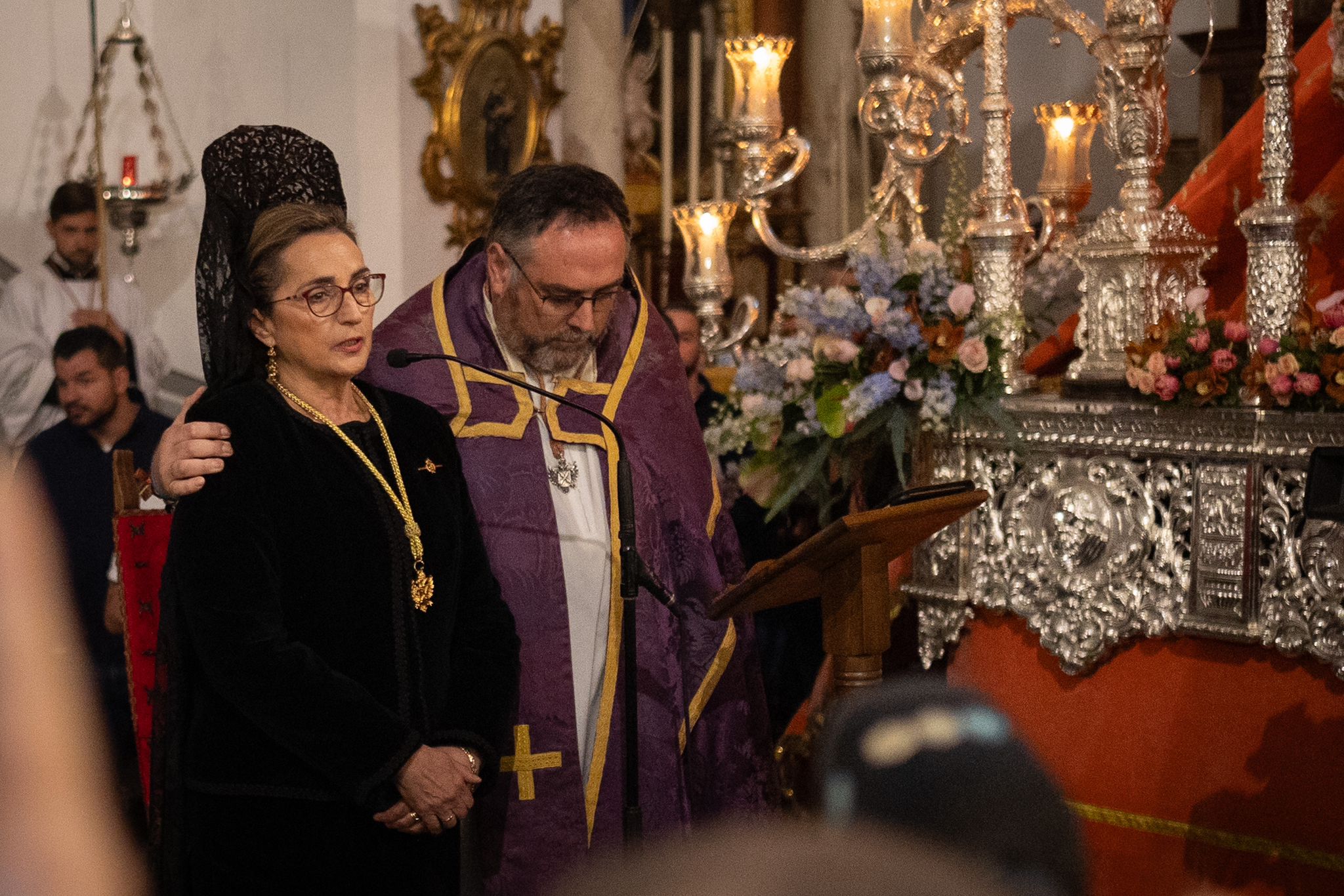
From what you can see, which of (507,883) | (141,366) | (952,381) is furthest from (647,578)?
(141,366)

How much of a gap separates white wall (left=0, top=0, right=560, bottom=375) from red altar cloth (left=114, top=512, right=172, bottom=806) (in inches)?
124

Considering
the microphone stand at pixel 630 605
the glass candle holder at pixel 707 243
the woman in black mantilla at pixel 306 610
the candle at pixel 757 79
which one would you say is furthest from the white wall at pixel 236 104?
the microphone stand at pixel 630 605

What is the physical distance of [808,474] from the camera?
414 cm

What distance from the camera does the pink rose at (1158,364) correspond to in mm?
3725

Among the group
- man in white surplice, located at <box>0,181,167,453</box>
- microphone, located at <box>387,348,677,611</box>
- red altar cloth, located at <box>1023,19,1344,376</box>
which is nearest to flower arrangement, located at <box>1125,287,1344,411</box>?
red altar cloth, located at <box>1023,19,1344,376</box>

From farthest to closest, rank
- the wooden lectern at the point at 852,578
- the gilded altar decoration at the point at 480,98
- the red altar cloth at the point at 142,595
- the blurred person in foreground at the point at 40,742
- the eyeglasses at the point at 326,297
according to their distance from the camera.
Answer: the gilded altar decoration at the point at 480,98 < the red altar cloth at the point at 142,595 < the wooden lectern at the point at 852,578 < the eyeglasses at the point at 326,297 < the blurred person in foreground at the point at 40,742

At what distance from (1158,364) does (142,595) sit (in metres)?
2.34

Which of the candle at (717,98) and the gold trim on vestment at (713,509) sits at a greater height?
the candle at (717,98)

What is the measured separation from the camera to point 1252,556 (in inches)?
144

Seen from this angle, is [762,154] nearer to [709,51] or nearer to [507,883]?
[507,883]

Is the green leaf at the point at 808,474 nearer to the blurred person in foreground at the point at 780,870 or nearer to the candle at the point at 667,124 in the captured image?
the blurred person in foreground at the point at 780,870

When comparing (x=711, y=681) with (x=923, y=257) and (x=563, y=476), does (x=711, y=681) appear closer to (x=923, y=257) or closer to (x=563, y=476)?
(x=563, y=476)

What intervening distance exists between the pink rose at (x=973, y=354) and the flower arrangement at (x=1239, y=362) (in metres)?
0.36

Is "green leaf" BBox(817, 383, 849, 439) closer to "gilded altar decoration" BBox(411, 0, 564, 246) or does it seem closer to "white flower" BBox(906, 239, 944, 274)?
"white flower" BBox(906, 239, 944, 274)
